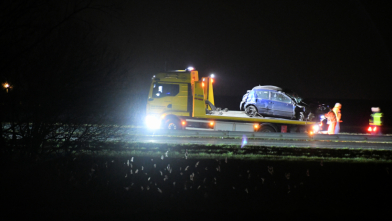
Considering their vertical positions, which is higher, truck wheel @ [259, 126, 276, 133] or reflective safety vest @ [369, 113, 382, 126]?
reflective safety vest @ [369, 113, 382, 126]

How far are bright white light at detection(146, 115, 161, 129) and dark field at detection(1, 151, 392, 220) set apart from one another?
18.8 feet

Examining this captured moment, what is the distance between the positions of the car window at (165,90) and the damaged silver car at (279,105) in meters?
3.19

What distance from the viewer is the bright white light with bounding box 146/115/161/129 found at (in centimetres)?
1393

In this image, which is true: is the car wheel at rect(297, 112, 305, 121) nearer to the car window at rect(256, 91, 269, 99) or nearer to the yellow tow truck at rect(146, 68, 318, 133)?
the yellow tow truck at rect(146, 68, 318, 133)

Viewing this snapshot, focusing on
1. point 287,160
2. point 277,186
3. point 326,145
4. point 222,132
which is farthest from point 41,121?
point 326,145

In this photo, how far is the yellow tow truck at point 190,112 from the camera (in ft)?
44.2

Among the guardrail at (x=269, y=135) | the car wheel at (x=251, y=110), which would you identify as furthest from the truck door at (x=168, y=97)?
the car wheel at (x=251, y=110)

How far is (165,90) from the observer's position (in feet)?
45.6

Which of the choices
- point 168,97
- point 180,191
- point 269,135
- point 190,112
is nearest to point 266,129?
point 269,135

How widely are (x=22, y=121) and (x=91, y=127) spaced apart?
121 centimetres

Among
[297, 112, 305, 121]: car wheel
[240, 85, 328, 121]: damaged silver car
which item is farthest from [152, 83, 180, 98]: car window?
[297, 112, 305, 121]: car wheel

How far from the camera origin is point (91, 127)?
20.0 ft

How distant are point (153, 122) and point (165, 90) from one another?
1496 mm

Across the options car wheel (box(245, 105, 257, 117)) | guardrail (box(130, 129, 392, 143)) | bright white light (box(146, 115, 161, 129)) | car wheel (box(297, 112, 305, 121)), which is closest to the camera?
guardrail (box(130, 129, 392, 143))
